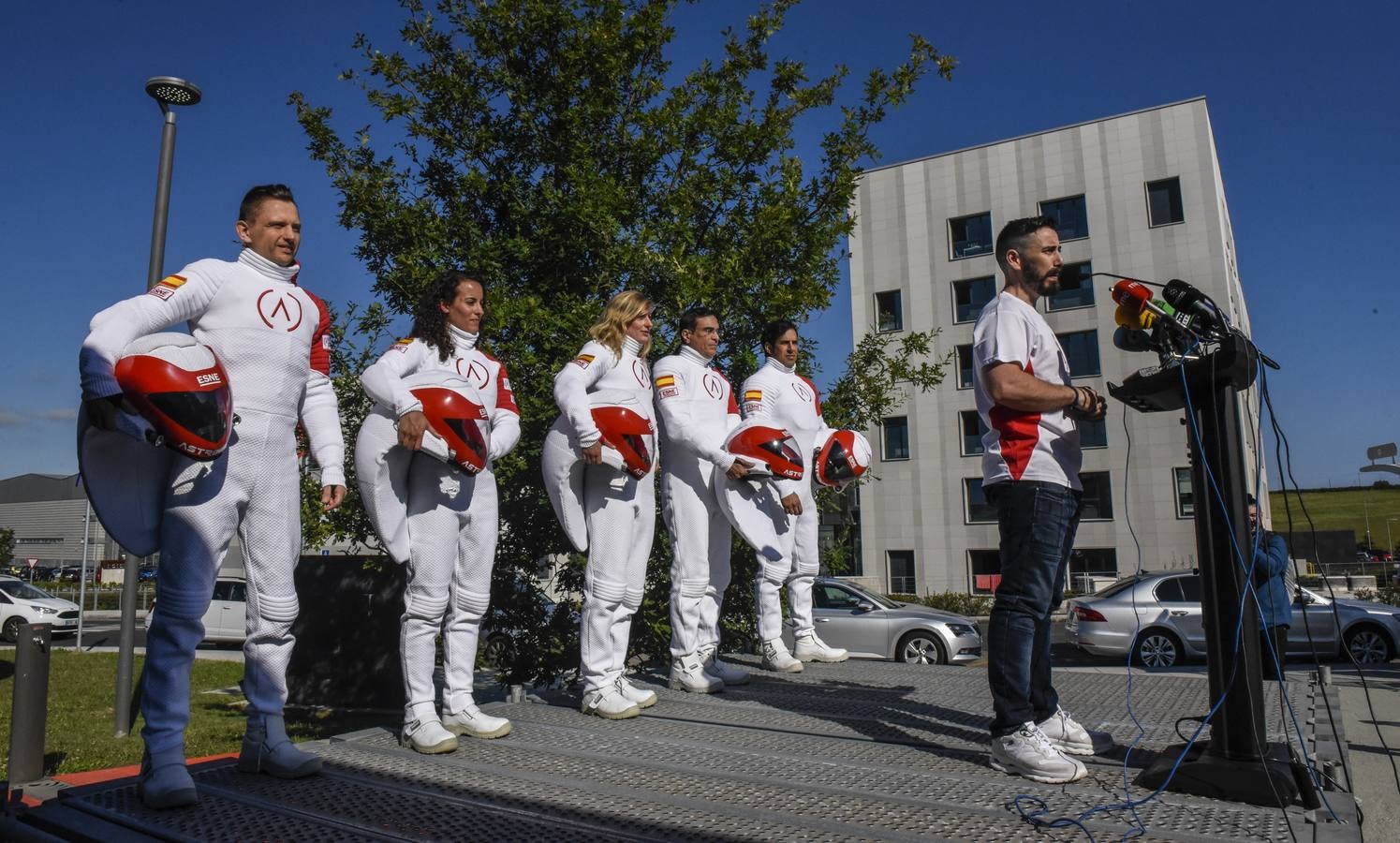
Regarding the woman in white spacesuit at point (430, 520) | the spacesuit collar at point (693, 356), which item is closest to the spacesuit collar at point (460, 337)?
the woman in white spacesuit at point (430, 520)

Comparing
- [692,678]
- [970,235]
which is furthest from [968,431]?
[692,678]

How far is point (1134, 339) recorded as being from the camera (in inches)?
138

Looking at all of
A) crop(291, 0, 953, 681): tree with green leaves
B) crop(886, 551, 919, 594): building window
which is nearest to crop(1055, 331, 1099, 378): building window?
crop(886, 551, 919, 594): building window

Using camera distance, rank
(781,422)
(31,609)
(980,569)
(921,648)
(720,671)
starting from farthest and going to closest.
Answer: (980,569)
(31,609)
(921,648)
(781,422)
(720,671)

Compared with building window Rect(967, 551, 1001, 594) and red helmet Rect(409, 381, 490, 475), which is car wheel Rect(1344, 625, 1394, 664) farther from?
building window Rect(967, 551, 1001, 594)

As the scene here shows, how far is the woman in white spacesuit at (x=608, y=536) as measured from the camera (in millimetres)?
4566

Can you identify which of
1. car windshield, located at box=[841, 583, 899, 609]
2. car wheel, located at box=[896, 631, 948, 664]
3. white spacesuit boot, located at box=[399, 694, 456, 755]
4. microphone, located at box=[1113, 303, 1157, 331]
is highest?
microphone, located at box=[1113, 303, 1157, 331]

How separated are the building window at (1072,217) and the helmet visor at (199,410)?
1368 inches

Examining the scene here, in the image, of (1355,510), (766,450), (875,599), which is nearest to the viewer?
(766,450)

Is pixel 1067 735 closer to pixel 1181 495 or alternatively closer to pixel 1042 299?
pixel 1042 299

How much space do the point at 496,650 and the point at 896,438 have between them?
1186 inches

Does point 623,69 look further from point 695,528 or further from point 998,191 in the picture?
point 998,191

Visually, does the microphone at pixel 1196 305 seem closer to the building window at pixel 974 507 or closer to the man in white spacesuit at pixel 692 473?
the man in white spacesuit at pixel 692 473

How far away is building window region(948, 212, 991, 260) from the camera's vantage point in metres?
35.5
